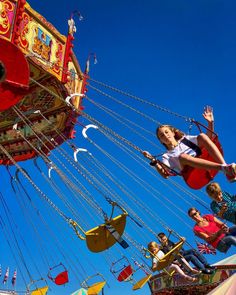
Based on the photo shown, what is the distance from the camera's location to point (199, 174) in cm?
380

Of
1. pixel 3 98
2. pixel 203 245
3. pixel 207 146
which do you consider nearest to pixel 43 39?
pixel 3 98

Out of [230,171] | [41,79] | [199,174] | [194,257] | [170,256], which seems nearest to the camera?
[230,171]

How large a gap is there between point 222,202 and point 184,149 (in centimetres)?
102

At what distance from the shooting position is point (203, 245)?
596cm

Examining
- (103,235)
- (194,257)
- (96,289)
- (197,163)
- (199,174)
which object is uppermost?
(96,289)

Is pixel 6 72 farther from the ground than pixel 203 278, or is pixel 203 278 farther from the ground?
pixel 6 72

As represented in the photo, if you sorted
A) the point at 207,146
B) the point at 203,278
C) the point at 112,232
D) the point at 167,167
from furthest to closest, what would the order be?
the point at 203,278 → the point at 112,232 → the point at 167,167 → the point at 207,146

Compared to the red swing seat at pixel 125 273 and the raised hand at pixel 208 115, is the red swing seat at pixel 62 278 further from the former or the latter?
the raised hand at pixel 208 115

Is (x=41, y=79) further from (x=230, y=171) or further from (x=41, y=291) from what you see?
(x=41, y=291)

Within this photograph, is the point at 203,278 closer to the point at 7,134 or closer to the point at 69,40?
the point at 69,40

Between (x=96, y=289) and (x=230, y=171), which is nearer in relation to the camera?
(x=230, y=171)

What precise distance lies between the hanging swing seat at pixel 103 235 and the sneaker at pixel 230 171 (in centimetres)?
294

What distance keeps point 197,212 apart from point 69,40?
18.7 ft

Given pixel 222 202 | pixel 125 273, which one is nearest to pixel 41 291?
pixel 125 273
